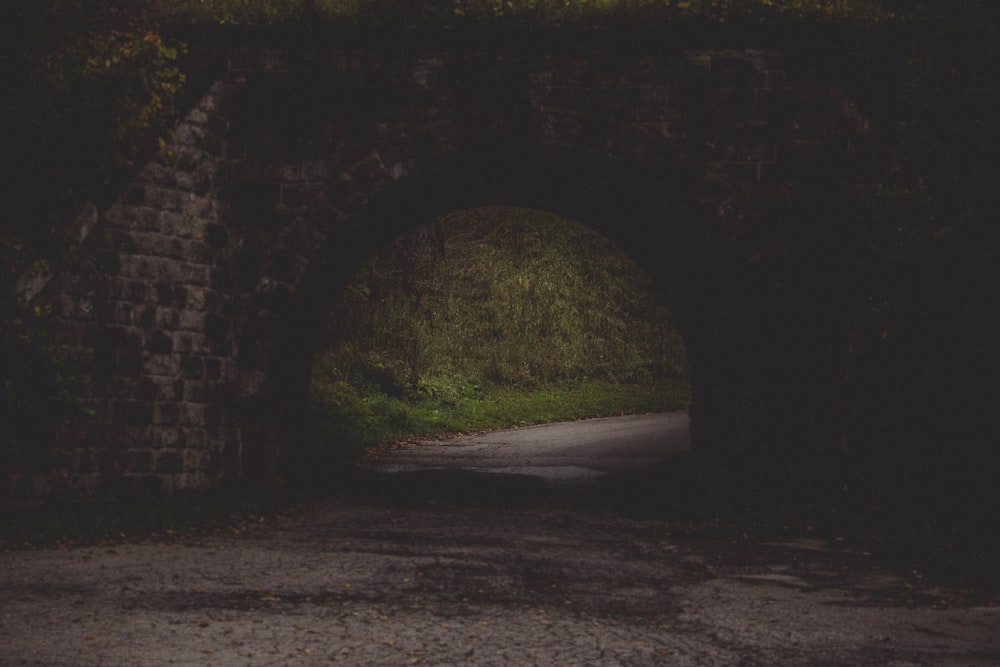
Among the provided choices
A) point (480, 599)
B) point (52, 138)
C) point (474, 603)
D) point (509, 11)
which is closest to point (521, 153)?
point (509, 11)

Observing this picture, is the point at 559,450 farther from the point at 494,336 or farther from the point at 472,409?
the point at 494,336

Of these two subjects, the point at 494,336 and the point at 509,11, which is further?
the point at 494,336

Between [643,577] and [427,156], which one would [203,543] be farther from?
[427,156]

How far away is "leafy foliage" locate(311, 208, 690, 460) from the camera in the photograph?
78.7 feet

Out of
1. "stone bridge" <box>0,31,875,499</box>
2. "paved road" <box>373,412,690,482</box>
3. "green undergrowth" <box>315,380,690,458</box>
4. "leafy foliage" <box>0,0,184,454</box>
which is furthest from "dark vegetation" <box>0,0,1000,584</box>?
"green undergrowth" <box>315,380,690,458</box>

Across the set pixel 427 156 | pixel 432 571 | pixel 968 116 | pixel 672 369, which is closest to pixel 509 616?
pixel 432 571

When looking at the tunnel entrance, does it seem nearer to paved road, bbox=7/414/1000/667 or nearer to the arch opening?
the arch opening

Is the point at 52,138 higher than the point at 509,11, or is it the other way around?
the point at 509,11

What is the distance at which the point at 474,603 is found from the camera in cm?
727

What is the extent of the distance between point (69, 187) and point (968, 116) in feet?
26.2

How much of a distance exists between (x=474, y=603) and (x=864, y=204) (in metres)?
7.19

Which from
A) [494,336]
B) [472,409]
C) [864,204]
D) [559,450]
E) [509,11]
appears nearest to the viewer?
[864,204]

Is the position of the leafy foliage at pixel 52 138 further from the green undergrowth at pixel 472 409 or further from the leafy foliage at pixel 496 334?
the leafy foliage at pixel 496 334

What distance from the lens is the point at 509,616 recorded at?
687cm
